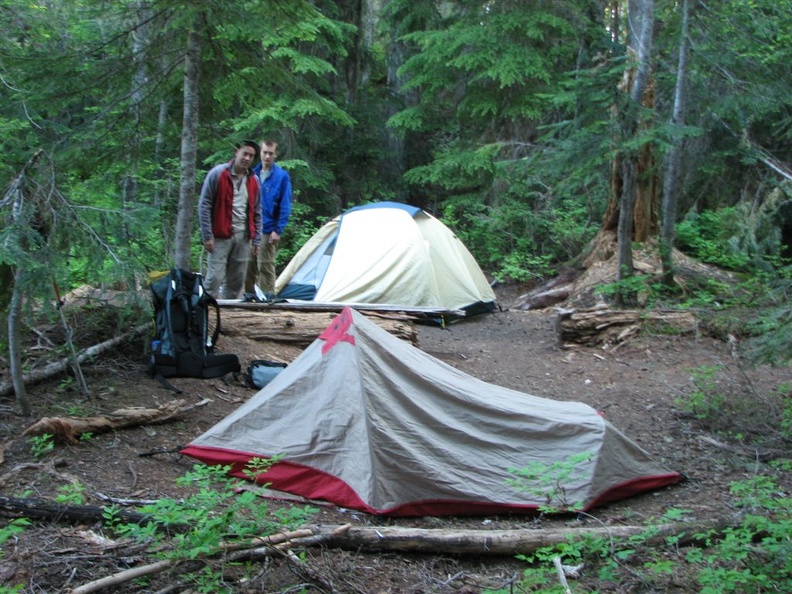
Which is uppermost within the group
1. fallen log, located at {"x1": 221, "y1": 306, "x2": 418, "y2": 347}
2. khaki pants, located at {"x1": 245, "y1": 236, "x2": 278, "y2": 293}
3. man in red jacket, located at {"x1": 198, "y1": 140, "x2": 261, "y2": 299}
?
man in red jacket, located at {"x1": 198, "y1": 140, "x2": 261, "y2": 299}

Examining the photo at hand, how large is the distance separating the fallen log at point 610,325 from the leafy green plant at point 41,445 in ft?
20.9

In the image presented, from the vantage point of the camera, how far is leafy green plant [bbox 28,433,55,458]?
4676 millimetres

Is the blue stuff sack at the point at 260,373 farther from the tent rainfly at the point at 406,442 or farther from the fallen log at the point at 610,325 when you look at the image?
the fallen log at the point at 610,325

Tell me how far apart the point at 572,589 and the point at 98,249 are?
3486mm

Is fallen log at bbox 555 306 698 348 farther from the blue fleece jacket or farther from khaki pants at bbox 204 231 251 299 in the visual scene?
khaki pants at bbox 204 231 251 299

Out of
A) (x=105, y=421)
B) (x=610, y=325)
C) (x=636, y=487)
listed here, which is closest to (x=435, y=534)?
(x=636, y=487)

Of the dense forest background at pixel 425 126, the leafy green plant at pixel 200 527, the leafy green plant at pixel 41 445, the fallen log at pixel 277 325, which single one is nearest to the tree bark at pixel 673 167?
the dense forest background at pixel 425 126

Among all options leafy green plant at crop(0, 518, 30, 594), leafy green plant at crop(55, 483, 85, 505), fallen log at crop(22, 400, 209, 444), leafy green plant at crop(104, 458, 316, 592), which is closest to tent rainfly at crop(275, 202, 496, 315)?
fallen log at crop(22, 400, 209, 444)

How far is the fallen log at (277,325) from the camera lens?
7.76 meters

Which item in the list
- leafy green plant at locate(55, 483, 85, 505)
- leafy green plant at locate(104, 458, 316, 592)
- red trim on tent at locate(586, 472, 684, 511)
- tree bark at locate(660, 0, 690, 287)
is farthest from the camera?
tree bark at locate(660, 0, 690, 287)

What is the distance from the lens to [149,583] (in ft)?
10.6

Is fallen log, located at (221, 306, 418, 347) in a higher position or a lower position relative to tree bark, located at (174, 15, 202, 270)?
lower

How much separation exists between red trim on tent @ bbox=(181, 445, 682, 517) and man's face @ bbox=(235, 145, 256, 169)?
3.74 metres

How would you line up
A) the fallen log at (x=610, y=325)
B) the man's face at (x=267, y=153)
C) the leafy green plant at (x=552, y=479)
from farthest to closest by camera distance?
the fallen log at (x=610, y=325) < the man's face at (x=267, y=153) < the leafy green plant at (x=552, y=479)
